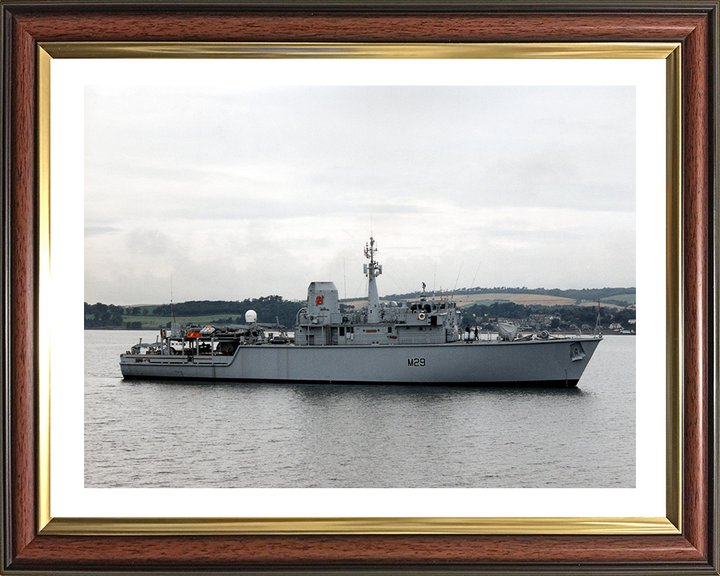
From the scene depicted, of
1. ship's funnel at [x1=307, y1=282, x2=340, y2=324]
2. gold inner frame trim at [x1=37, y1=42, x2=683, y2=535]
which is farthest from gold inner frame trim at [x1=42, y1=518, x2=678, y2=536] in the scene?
ship's funnel at [x1=307, y1=282, x2=340, y2=324]

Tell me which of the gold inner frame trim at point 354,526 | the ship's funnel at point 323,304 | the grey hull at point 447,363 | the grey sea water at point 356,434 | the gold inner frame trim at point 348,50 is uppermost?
the gold inner frame trim at point 348,50

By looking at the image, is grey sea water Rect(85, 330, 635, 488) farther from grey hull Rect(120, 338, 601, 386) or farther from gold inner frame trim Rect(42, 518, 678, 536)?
gold inner frame trim Rect(42, 518, 678, 536)

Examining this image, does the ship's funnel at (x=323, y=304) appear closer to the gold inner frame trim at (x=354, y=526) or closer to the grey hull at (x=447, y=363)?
the grey hull at (x=447, y=363)

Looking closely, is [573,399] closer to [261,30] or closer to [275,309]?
A: [275,309]

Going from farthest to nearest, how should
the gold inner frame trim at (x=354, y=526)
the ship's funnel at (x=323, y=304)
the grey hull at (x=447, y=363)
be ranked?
the ship's funnel at (x=323, y=304)
the grey hull at (x=447, y=363)
the gold inner frame trim at (x=354, y=526)

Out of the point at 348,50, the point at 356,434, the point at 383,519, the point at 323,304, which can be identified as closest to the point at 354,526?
the point at 383,519

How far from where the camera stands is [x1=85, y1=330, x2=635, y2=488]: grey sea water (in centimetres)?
701

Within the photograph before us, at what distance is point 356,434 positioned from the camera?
9.68 meters

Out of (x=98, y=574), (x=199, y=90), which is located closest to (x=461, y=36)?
Result: (x=98, y=574)

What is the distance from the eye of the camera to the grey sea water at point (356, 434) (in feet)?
23.0

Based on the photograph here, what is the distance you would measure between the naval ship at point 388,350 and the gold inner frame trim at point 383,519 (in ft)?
33.9

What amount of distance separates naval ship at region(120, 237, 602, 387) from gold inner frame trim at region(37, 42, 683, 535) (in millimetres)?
10322

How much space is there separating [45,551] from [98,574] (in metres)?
0.20

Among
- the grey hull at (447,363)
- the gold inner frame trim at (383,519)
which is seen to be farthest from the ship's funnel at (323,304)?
the gold inner frame trim at (383,519)
